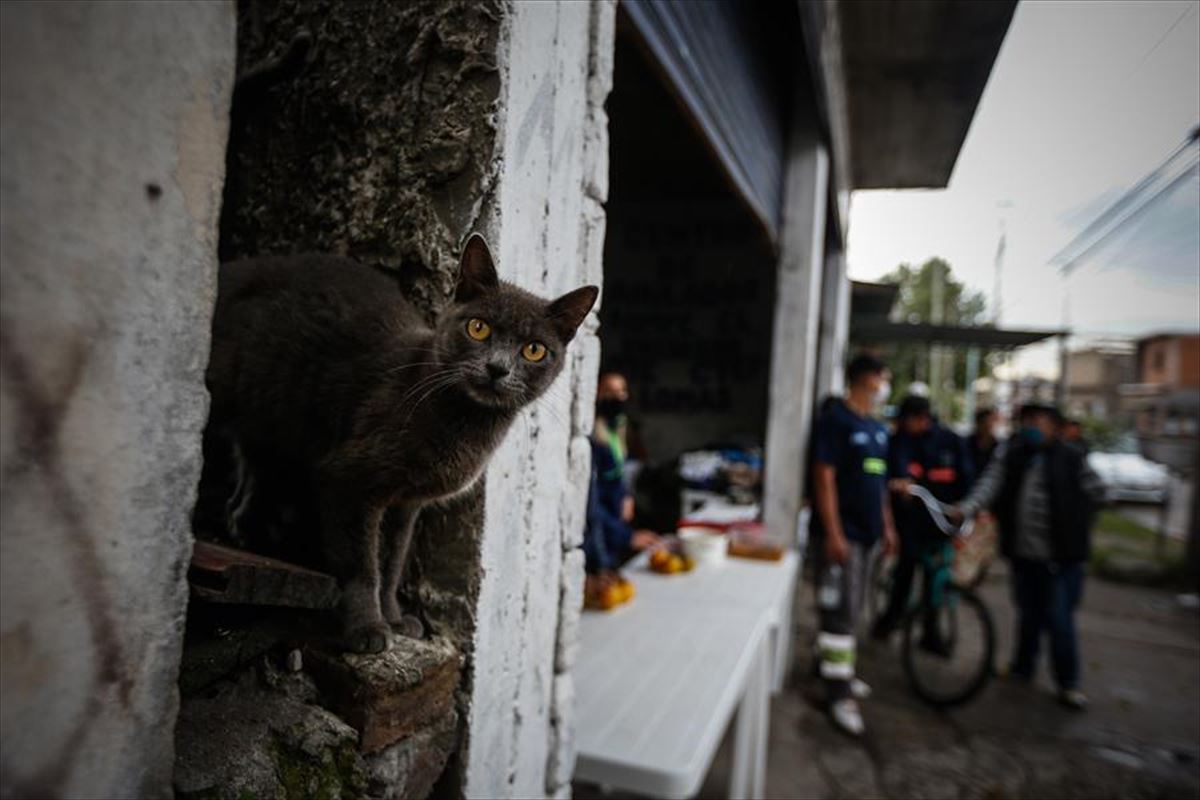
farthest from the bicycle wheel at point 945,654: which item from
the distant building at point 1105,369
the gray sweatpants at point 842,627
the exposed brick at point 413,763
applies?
the exposed brick at point 413,763

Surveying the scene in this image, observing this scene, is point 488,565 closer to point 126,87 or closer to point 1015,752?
point 126,87

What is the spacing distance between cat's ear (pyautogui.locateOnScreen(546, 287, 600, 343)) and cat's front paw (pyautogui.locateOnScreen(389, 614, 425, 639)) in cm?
62

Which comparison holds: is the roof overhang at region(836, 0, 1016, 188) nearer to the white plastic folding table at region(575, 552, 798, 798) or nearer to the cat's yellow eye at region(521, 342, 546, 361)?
the cat's yellow eye at region(521, 342, 546, 361)

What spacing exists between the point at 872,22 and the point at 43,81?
2.17m

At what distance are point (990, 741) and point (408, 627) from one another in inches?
183

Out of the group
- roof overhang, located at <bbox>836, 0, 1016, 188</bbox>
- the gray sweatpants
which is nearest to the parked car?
the gray sweatpants

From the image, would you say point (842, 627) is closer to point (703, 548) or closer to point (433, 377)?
point (703, 548)

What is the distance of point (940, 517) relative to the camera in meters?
5.26

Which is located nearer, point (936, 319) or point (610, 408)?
point (610, 408)

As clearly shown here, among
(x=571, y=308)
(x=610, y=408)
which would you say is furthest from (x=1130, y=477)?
(x=571, y=308)

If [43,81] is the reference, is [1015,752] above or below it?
below

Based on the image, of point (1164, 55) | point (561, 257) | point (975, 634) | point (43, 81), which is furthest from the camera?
point (975, 634)

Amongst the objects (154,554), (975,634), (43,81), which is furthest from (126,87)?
(975,634)

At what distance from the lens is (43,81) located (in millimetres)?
604
